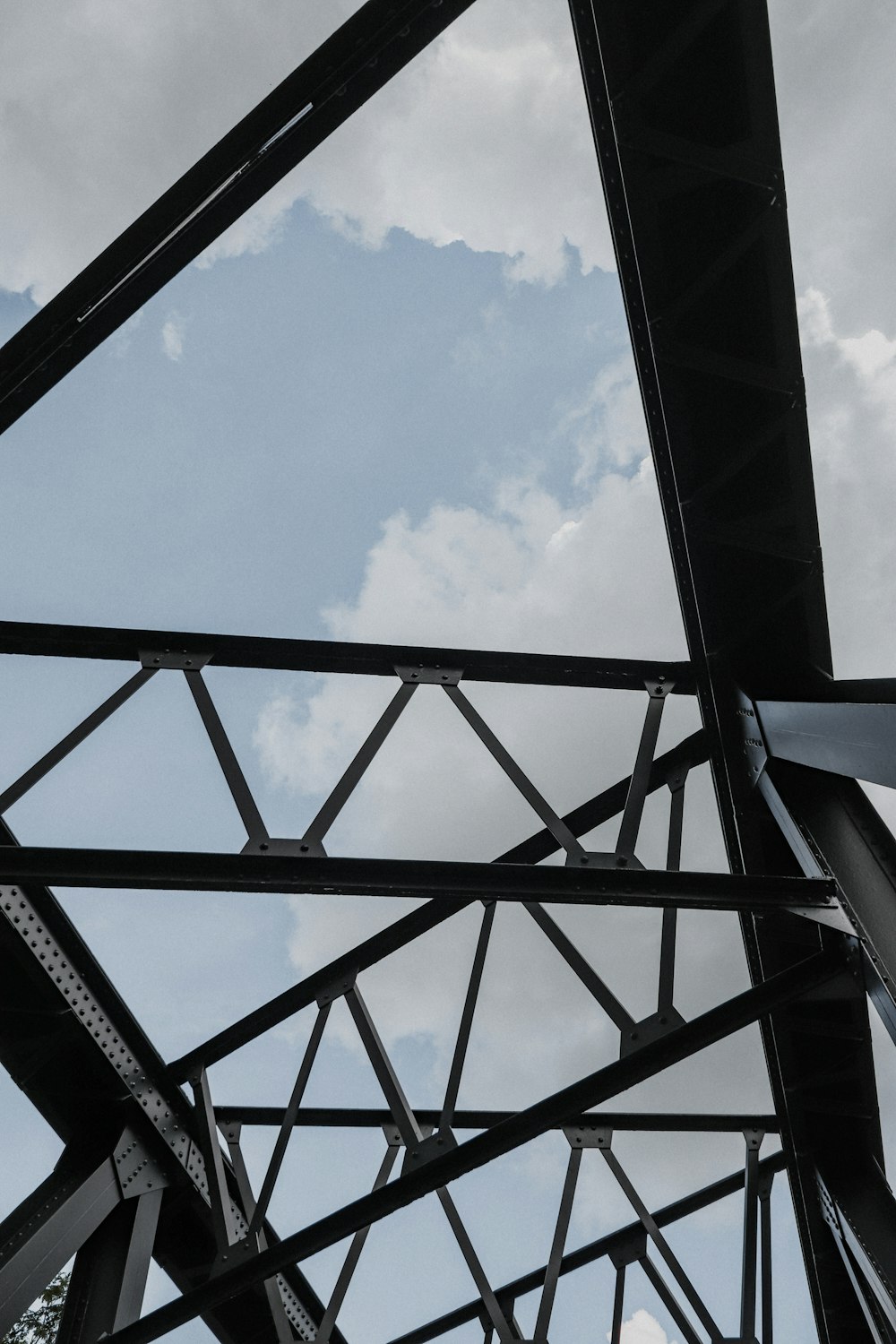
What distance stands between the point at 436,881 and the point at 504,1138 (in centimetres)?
236

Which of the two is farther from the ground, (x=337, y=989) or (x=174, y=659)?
(x=174, y=659)

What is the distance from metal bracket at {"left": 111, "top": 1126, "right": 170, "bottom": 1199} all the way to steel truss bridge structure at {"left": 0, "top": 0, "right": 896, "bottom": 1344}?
3cm

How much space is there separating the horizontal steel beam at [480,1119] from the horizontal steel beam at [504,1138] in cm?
Answer: 156

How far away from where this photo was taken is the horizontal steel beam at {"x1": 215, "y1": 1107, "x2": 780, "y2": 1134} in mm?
9867

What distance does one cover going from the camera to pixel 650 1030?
702cm

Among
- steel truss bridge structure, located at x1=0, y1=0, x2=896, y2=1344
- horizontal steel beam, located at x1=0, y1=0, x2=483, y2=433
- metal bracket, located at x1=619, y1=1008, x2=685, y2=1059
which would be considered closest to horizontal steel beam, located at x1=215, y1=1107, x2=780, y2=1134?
steel truss bridge structure, located at x1=0, y1=0, x2=896, y2=1344

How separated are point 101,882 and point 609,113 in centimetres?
516

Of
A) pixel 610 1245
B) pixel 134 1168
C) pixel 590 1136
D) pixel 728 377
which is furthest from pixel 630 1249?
pixel 728 377

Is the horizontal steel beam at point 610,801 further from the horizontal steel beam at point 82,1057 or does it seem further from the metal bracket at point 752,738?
the horizontal steel beam at point 82,1057

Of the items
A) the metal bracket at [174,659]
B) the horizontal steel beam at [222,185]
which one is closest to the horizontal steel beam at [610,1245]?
the metal bracket at [174,659]

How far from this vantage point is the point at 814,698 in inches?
297

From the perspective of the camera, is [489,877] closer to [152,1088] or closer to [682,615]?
[682,615]

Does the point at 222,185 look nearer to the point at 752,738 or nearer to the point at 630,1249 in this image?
the point at 752,738

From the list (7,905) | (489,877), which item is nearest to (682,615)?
(489,877)
